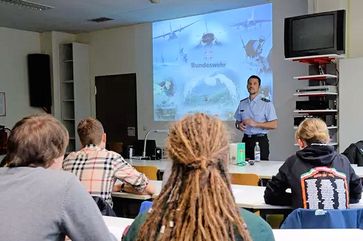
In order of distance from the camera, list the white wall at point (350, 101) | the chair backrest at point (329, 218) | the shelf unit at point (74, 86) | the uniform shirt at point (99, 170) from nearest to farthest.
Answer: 1. the chair backrest at point (329, 218)
2. the uniform shirt at point (99, 170)
3. the white wall at point (350, 101)
4. the shelf unit at point (74, 86)

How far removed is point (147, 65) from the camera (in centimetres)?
762

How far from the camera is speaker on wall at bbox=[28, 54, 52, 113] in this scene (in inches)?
314

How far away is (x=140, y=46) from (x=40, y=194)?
253 inches

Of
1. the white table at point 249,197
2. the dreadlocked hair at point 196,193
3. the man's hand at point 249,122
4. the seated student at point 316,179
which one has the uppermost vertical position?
the dreadlocked hair at point 196,193

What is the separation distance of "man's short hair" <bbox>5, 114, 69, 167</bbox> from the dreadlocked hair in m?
0.61

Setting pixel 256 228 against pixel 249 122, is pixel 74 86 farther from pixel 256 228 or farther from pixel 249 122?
pixel 256 228

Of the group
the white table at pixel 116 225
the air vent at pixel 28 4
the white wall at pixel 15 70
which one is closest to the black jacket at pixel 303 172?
the white table at pixel 116 225

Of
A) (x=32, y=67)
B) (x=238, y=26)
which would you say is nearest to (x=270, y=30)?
(x=238, y=26)

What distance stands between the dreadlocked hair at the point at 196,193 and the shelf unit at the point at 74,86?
7202mm

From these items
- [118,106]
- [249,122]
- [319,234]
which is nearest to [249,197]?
[319,234]

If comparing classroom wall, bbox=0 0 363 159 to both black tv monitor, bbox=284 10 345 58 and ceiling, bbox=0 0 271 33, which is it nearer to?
ceiling, bbox=0 0 271 33

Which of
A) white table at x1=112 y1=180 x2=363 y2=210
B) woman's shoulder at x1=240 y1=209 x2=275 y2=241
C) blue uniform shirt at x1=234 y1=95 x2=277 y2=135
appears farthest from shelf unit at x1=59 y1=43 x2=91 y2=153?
woman's shoulder at x1=240 y1=209 x2=275 y2=241

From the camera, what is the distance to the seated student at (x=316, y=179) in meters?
2.38

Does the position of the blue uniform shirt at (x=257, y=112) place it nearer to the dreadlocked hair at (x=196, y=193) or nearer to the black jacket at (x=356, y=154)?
the black jacket at (x=356, y=154)
